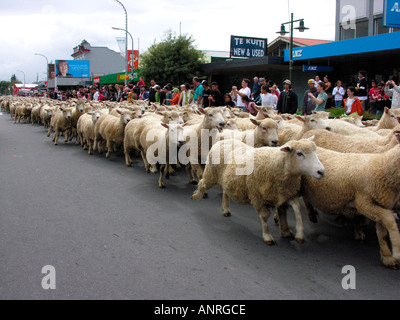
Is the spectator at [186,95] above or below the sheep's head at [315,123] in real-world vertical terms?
above

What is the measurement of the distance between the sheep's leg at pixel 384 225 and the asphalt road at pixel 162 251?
0.12m

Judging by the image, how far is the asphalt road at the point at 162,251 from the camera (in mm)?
3586

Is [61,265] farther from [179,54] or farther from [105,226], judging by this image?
[179,54]

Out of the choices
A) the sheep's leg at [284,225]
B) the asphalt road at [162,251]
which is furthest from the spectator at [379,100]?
the sheep's leg at [284,225]

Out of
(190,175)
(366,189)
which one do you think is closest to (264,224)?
(366,189)

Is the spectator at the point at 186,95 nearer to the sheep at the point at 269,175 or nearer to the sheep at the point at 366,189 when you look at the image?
the sheep at the point at 269,175

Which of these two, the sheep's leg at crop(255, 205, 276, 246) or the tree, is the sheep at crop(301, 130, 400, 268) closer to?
the sheep's leg at crop(255, 205, 276, 246)

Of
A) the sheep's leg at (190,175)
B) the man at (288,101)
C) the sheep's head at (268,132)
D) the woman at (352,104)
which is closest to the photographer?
the sheep's head at (268,132)

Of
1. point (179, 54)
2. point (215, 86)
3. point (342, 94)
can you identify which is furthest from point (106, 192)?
point (179, 54)

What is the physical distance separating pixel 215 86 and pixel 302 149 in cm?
831

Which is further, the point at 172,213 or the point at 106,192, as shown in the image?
the point at 106,192

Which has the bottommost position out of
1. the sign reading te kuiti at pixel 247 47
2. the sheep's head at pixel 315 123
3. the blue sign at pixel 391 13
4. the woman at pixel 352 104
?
the sheep's head at pixel 315 123
